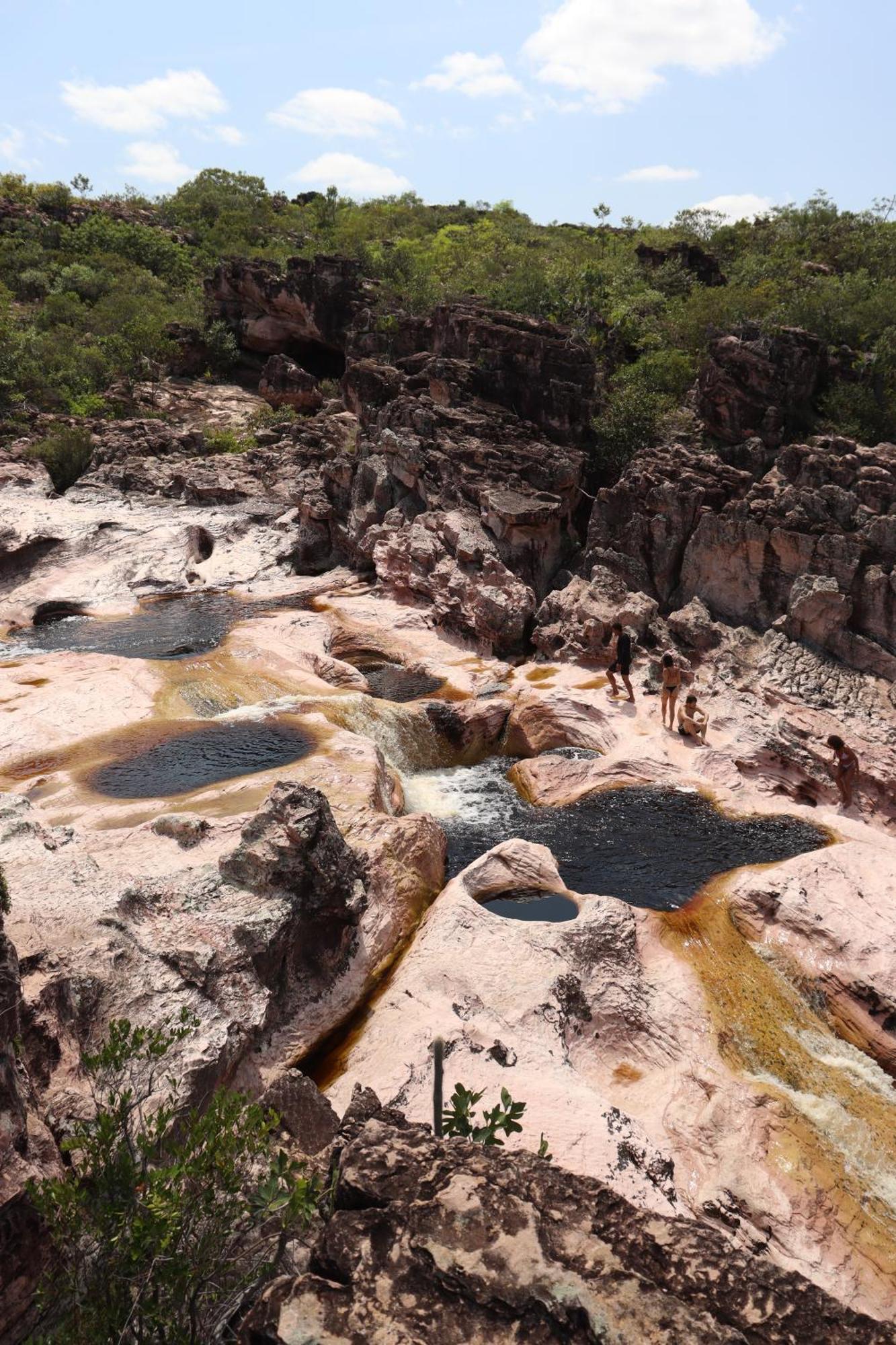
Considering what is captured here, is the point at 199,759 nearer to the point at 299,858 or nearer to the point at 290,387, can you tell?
the point at 299,858

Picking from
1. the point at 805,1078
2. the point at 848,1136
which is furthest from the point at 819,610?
the point at 848,1136

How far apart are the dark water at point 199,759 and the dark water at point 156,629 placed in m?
5.50

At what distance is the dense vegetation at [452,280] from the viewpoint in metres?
28.5

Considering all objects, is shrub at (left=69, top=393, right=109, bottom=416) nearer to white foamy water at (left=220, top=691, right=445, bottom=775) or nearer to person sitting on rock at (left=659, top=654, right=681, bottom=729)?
white foamy water at (left=220, top=691, right=445, bottom=775)

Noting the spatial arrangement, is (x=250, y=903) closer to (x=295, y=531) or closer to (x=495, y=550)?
(x=495, y=550)

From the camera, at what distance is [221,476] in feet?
101

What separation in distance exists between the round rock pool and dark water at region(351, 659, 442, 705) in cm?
393

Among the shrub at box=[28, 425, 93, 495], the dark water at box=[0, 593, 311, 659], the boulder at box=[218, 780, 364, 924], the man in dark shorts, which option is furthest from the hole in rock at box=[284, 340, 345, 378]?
the boulder at box=[218, 780, 364, 924]

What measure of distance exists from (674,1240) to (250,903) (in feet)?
20.9

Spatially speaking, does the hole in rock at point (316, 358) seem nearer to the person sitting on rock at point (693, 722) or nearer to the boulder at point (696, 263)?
the boulder at point (696, 263)

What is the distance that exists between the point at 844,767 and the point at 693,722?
2.91 metres

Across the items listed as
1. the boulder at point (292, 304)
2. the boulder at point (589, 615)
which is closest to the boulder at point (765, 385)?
the boulder at point (589, 615)

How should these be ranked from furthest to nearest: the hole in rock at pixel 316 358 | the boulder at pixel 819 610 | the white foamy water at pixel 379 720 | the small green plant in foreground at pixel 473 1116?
the hole in rock at pixel 316 358 < the boulder at pixel 819 610 < the white foamy water at pixel 379 720 < the small green plant in foreground at pixel 473 1116

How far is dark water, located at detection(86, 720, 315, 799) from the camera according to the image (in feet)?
43.0
